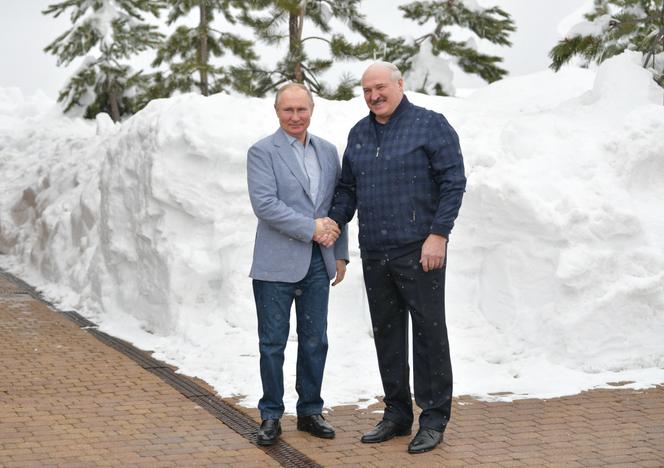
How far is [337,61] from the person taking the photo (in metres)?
16.0

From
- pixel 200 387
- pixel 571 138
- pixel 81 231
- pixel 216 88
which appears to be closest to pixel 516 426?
pixel 200 387

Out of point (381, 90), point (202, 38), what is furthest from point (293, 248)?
point (202, 38)

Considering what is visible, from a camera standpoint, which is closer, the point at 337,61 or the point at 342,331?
the point at 342,331

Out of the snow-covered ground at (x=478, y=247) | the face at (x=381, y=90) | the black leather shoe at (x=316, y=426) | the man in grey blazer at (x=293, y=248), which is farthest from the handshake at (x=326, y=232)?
the snow-covered ground at (x=478, y=247)

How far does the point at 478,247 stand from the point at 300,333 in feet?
9.25

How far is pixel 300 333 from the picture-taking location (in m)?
5.59

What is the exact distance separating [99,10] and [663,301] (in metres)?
15.6

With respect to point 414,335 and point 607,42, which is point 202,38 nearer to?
point 607,42

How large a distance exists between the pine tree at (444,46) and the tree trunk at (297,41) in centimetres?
141

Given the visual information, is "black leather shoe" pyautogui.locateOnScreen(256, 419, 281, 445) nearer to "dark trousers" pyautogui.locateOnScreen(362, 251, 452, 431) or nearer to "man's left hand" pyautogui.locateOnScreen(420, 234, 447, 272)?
"dark trousers" pyautogui.locateOnScreen(362, 251, 452, 431)

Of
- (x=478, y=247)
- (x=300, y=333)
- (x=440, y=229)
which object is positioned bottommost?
(x=300, y=333)

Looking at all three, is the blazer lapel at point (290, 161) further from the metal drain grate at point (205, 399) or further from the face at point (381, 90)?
the metal drain grate at point (205, 399)

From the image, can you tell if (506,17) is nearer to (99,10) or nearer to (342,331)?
(99,10)

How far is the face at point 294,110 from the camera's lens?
5.35 meters
